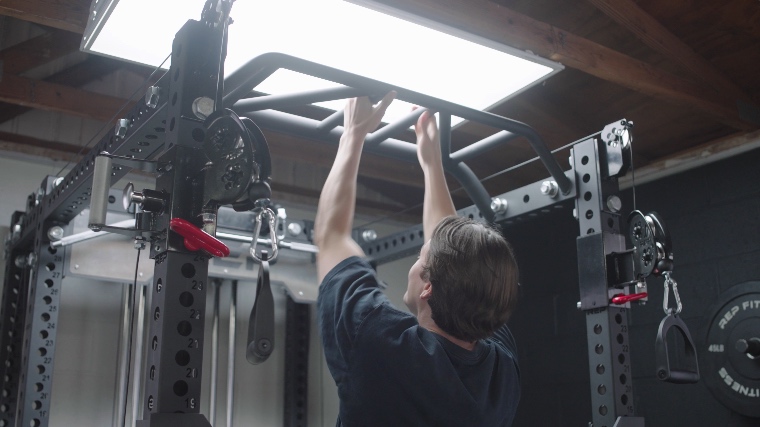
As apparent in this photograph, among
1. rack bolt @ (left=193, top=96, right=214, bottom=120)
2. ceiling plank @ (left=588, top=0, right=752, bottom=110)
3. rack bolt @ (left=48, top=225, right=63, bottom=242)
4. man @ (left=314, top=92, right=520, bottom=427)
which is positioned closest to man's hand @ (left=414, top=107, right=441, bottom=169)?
man @ (left=314, top=92, right=520, bottom=427)

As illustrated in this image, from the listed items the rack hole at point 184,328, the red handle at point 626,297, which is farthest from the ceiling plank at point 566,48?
the rack hole at point 184,328

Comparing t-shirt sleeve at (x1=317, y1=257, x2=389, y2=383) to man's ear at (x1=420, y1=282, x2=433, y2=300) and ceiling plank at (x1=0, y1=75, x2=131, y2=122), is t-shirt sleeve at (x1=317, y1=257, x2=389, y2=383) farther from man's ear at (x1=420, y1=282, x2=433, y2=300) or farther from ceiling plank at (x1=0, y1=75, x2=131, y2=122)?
ceiling plank at (x1=0, y1=75, x2=131, y2=122)

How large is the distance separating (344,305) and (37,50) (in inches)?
96.8

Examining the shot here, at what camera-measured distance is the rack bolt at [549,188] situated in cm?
256

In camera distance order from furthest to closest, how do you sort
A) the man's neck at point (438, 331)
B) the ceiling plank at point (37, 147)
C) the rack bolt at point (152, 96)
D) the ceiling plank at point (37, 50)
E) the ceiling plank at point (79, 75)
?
1. the ceiling plank at point (37, 147)
2. the ceiling plank at point (79, 75)
3. the ceiling plank at point (37, 50)
4. the rack bolt at point (152, 96)
5. the man's neck at point (438, 331)

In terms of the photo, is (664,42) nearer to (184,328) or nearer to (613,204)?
(613,204)

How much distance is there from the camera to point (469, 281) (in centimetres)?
146

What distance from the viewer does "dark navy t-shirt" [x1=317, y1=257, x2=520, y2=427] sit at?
1.36 m

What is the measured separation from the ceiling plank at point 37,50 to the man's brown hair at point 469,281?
2.39 m

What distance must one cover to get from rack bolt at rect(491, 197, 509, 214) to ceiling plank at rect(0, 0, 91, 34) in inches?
64.4

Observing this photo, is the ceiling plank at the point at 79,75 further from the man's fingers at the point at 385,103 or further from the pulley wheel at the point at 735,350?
the pulley wheel at the point at 735,350

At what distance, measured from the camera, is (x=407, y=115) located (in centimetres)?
226

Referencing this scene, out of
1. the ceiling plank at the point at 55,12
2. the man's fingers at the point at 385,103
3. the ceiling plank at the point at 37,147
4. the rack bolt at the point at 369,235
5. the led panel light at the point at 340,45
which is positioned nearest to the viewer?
the man's fingers at the point at 385,103

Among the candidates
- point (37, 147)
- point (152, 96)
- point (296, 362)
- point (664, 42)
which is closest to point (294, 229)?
point (296, 362)
